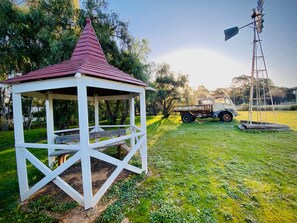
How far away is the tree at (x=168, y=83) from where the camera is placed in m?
17.7

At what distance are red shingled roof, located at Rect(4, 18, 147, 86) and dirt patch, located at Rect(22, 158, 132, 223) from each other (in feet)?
7.91

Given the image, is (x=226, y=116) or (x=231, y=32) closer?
(x=231, y=32)

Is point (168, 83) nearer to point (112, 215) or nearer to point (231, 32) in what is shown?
point (231, 32)

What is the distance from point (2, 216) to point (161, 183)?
9.90ft

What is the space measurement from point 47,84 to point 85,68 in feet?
2.83

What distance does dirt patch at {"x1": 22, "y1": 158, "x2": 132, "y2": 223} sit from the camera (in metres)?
2.51

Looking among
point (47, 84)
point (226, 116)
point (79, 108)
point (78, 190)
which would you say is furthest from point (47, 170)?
point (226, 116)

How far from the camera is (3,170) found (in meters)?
4.66

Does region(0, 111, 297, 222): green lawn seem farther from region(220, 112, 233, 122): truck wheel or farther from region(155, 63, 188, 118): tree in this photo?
region(155, 63, 188, 118): tree

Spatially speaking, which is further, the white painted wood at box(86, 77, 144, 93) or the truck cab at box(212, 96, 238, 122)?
the truck cab at box(212, 96, 238, 122)

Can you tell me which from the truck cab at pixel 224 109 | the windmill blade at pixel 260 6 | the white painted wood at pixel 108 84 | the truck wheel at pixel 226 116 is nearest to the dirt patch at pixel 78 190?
the white painted wood at pixel 108 84

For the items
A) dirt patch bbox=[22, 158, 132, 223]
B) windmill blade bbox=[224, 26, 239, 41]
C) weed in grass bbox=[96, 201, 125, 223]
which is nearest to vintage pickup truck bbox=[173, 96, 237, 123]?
windmill blade bbox=[224, 26, 239, 41]

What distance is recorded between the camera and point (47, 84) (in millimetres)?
2734

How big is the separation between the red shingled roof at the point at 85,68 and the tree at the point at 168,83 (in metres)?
13.5
